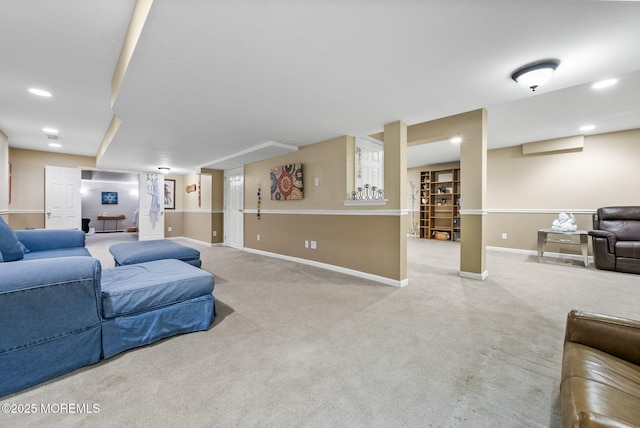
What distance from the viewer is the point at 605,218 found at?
4.25 metres

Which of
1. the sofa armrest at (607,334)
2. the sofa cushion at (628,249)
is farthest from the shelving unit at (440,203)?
the sofa armrest at (607,334)

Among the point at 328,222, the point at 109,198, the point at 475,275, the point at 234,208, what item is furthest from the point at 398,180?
the point at 109,198

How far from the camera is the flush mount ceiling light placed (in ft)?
6.59

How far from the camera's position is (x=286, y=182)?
193 inches

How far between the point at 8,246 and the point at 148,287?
162cm

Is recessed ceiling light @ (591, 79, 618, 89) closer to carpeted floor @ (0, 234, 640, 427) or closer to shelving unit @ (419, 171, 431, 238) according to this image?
carpeted floor @ (0, 234, 640, 427)

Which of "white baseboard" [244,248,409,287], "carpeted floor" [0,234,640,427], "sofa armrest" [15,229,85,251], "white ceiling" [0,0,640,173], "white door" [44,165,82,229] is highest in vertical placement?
"white ceiling" [0,0,640,173]

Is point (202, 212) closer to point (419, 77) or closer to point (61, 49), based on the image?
point (61, 49)

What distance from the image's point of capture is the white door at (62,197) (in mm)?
5809

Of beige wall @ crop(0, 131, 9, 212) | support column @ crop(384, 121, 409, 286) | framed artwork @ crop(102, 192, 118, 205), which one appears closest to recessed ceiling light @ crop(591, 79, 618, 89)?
support column @ crop(384, 121, 409, 286)

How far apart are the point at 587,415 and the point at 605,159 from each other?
621cm

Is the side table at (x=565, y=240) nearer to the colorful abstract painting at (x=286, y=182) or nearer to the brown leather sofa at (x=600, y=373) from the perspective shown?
the brown leather sofa at (x=600, y=373)

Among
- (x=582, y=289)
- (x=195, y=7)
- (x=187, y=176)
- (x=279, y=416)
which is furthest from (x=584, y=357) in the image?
(x=187, y=176)

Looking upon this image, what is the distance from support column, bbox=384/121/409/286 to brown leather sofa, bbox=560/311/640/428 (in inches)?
81.0
